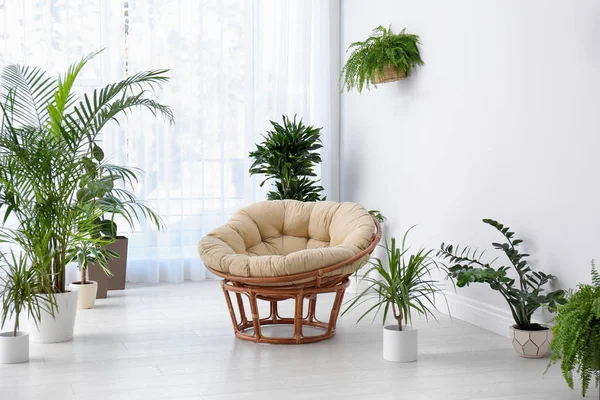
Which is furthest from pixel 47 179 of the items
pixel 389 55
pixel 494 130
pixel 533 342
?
pixel 533 342

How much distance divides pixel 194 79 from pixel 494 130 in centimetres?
271

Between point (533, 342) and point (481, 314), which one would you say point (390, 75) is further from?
point (533, 342)

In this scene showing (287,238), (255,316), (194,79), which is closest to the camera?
(255,316)

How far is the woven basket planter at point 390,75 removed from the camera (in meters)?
4.71

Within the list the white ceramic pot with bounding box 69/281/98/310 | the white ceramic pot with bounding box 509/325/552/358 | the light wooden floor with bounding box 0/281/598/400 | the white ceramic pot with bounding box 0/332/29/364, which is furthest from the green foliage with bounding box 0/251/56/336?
the white ceramic pot with bounding box 509/325/552/358

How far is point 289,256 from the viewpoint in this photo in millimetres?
3564

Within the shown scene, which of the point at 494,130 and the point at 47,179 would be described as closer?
the point at 47,179

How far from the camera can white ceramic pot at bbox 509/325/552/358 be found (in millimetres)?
3391

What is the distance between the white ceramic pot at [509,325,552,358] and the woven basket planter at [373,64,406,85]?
202 centimetres

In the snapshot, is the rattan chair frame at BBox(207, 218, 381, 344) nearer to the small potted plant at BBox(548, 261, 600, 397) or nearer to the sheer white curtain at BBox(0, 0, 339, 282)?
the small potted plant at BBox(548, 261, 600, 397)

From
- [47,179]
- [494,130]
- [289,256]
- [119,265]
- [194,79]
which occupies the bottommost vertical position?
[119,265]

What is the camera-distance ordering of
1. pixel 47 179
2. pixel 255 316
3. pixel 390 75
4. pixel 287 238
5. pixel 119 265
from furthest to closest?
pixel 119 265
pixel 390 75
pixel 287 238
pixel 255 316
pixel 47 179

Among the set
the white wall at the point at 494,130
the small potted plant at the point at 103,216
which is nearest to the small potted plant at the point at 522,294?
the white wall at the point at 494,130

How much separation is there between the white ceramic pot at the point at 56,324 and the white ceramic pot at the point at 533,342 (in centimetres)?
234
